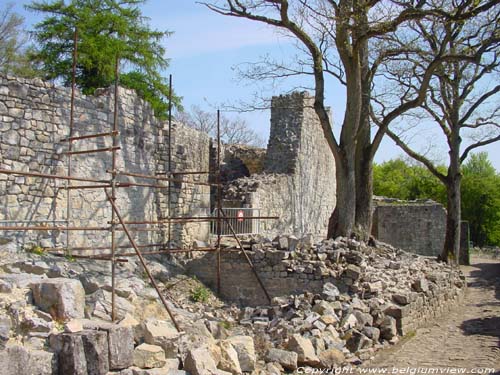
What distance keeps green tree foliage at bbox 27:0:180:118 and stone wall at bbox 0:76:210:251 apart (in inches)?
394

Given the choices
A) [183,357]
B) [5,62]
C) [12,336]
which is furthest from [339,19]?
[5,62]

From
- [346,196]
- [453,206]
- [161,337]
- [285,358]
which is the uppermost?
[346,196]

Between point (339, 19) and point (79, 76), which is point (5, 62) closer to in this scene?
point (79, 76)

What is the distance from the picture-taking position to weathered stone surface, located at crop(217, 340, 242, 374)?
664 cm

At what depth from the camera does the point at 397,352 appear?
8.65m

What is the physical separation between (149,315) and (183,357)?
214 cm

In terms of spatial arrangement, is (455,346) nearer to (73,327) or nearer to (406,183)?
(73,327)

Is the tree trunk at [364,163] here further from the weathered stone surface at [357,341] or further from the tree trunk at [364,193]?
the weathered stone surface at [357,341]

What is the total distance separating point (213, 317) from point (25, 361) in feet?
18.7

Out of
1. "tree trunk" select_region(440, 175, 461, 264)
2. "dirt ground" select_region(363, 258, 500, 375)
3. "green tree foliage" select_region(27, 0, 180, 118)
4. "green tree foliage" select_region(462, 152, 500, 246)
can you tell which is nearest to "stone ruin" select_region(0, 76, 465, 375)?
"dirt ground" select_region(363, 258, 500, 375)

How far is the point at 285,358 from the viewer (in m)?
7.29

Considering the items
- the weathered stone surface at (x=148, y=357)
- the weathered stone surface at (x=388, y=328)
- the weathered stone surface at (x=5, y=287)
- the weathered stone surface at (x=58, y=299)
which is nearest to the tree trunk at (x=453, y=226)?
the weathered stone surface at (x=388, y=328)

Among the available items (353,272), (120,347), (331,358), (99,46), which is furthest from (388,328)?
(99,46)

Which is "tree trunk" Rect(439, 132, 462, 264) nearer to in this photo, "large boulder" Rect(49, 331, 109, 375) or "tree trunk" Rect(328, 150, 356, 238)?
"tree trunk" Rect(328, 150, 356, 238)
